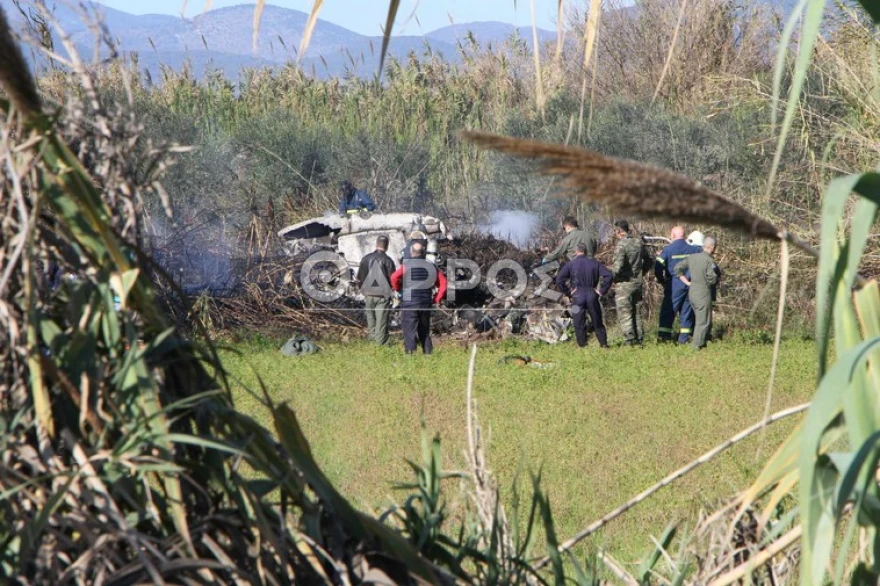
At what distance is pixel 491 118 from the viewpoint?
24438 mm

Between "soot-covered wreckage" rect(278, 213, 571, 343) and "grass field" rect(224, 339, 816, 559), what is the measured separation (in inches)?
30.3

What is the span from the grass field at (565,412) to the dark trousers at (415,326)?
0.28 metres

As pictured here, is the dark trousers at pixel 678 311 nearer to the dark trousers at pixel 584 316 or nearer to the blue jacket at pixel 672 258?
the blue jacket at pixel 672 258

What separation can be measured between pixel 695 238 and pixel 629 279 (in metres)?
1.24

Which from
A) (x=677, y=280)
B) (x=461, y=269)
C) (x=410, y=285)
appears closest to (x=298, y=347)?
(x=410, y=285)

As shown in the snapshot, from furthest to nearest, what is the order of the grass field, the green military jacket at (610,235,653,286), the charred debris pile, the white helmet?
the charred debris pile → the white helmet → the green military jacket at (610,235,653,286) → the grass field

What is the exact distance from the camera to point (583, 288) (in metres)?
15.6

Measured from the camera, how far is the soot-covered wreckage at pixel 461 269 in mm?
17141

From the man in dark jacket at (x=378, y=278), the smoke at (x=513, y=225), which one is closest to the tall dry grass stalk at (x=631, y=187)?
the man in dark jacket at (x=378, y=278)

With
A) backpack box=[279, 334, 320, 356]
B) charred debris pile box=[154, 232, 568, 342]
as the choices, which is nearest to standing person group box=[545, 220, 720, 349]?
charred debris pile box=[154, 232, 568, 342]

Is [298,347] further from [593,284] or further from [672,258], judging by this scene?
[672,258]

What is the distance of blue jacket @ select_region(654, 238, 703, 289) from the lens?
16.0 m

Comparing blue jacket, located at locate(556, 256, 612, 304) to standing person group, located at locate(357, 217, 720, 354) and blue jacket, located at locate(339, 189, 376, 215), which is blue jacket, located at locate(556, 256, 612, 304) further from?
blue jacket, located at locate(339, 189, 376, 215)

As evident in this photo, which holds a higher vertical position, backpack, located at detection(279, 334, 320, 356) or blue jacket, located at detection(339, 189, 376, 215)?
blue jacket, located at detection(339, 189, 376, 215)
